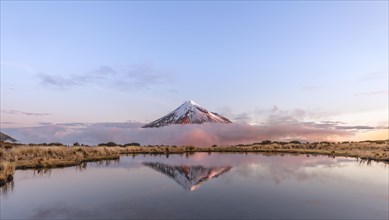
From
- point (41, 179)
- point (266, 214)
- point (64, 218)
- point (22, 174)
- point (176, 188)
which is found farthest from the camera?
point (22, 174)

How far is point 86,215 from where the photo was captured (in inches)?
478

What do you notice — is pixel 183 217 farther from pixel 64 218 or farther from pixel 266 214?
pixel 64 218

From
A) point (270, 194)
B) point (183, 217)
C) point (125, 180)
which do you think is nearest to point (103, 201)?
point (183, 217)

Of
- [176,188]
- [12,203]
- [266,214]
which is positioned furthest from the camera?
[176,188]

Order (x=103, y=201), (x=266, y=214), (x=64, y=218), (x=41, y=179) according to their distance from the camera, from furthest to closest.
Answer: (x=41, y=179), (x=103, y=201), (x=266, y=214), (x=64, y=218)

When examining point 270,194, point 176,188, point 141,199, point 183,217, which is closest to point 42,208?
point 141,199

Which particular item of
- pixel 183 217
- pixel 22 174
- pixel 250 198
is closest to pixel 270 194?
pixel 250 198

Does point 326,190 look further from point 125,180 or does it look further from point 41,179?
point 41,179

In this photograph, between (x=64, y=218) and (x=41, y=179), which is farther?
(x=41, y=179)

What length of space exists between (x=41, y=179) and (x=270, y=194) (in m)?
15.2

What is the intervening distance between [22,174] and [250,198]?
1751 centimetres

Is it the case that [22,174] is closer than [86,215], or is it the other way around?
[86,215]

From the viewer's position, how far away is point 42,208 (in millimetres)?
13250

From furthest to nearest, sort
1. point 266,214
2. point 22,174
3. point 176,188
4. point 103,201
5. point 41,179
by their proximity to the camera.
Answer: point 22,174 → point 41,179 → point 176,188 → point 103,201 → point 266,214
